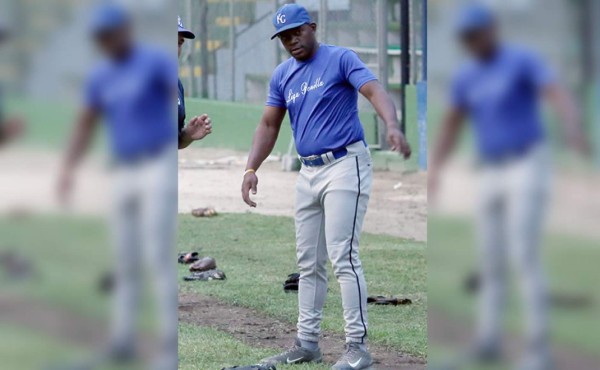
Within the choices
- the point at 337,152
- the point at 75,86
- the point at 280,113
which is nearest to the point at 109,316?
the point at 75,86

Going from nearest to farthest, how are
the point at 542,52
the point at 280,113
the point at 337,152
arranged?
1. the point at 542,52
2. the point at 337,152
3. the point at 280,113

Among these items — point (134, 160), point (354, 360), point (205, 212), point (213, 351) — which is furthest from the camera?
point (205, 212)

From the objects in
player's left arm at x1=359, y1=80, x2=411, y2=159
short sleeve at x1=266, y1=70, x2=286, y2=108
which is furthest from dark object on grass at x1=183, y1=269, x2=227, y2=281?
player's left arm at x1=359, y1=80, x2=411, y2=159

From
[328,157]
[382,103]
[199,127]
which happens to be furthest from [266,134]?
[199,127]

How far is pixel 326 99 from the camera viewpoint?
19.5ft

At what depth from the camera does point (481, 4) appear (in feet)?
5.50

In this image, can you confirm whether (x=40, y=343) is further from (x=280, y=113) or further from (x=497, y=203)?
(x=280, y=113)

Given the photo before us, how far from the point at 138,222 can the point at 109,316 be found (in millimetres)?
A: 162

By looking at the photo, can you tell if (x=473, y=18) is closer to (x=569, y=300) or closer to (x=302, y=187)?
(x=569, y=300)

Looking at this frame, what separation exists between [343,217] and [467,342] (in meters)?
4.05

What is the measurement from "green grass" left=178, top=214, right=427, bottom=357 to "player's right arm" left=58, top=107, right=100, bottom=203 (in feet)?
15.4

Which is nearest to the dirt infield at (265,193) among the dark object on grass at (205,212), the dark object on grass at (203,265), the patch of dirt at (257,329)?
the dark object on grass at (205,212)

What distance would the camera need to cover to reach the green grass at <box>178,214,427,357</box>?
7375 mm

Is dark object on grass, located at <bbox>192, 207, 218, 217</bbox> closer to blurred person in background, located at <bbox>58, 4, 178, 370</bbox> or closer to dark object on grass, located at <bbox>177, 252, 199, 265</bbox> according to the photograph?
dark object on grass, located at <bbox>177, 252, 199, 265</bbox>
